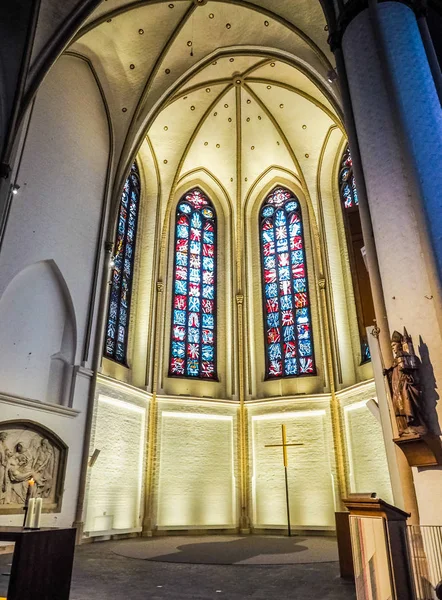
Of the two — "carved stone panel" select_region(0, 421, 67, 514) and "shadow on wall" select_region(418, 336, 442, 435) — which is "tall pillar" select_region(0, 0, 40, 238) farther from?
"shadow on wall" select_region(418, 336, 442, 435)

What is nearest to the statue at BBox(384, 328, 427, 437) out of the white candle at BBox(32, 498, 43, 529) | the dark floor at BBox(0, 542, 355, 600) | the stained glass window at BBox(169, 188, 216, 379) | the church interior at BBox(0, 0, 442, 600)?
the church interior at BBox(0, 0, 442, 600)

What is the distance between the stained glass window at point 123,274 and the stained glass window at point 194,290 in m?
1.68

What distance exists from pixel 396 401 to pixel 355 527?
1.79 m

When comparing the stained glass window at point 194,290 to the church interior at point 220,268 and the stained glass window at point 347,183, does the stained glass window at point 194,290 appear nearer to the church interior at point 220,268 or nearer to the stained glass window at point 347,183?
the church interior at point 220,268

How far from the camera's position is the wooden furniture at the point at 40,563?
3.29 metres

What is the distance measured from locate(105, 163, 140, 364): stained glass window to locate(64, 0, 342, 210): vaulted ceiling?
1622mm

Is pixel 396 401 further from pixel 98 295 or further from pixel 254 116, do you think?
pixel 254 116

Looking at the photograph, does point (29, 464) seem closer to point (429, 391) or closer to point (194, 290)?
point (429, 391)

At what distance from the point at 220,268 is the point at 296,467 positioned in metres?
7.05

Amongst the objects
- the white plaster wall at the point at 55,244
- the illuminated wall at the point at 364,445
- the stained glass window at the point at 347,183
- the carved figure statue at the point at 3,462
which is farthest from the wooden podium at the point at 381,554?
the stained glass window at the point at 347,183

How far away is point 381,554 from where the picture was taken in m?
3.09

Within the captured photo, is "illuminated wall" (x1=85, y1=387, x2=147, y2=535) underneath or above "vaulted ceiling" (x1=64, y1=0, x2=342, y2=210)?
underneath

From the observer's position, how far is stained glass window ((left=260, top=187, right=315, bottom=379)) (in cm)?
1439

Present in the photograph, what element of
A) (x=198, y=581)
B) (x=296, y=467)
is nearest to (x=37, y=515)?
(x=198, y=581)
